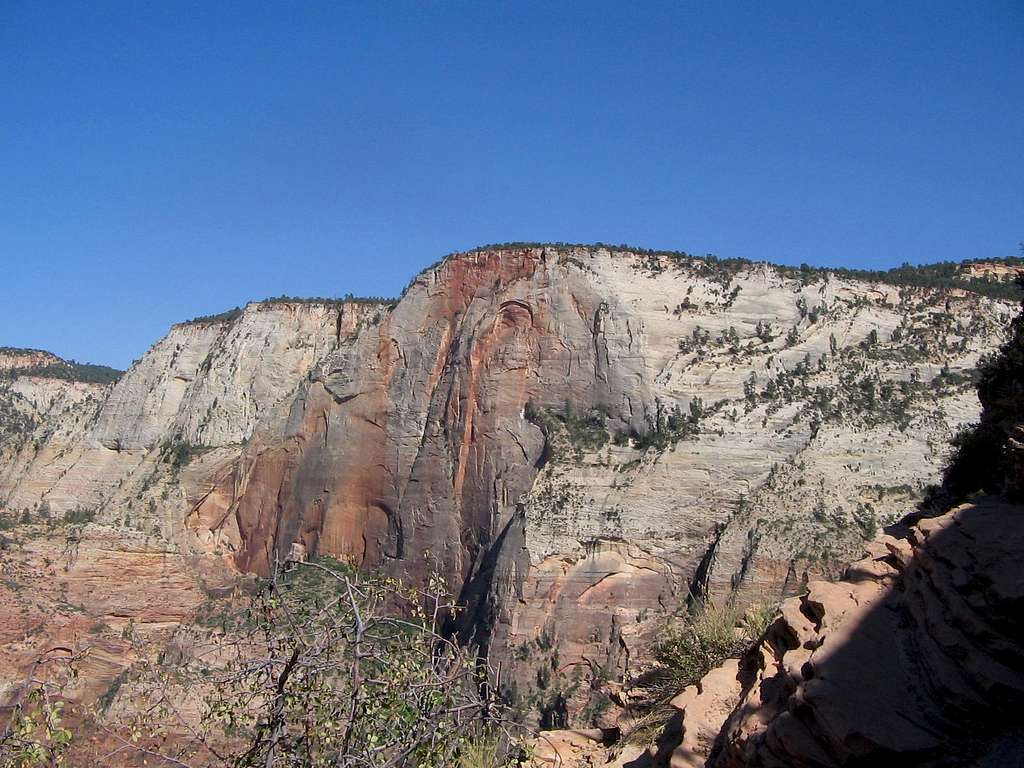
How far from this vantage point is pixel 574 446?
43469 millimetres

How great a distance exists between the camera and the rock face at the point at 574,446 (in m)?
36.8

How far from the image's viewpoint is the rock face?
36.8 meters

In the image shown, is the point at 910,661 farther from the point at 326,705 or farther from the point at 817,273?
the point at 817,273

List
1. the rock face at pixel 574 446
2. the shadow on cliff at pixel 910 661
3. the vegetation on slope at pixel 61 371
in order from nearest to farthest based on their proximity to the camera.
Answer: the shadow on cliff at pixel 910 661 < the rock face at pixel 574 446 < the vegetation on slope at pixel 61 371

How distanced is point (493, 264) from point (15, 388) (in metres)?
66.5

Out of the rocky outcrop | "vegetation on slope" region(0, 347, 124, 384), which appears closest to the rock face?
the rocky outcrop

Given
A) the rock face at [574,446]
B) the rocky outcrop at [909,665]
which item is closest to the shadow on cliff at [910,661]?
the rocky outcrop at [909,665]

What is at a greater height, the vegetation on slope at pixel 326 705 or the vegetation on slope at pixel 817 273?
the vegetation on slope at pixel 817 273

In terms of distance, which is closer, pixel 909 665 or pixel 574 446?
pixel 909 665

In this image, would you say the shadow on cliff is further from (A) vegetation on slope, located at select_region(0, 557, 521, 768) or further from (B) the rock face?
(B) the rock face

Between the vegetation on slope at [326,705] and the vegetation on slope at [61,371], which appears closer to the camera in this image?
the vegetation on slope at [326,705]

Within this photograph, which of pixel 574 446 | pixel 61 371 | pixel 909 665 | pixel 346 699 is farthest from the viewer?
pixel 61 371

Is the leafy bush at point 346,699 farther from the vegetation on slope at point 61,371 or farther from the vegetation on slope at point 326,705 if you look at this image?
the vegetation on slope at point 61,371

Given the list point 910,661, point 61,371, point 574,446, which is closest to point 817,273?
point 574,446
